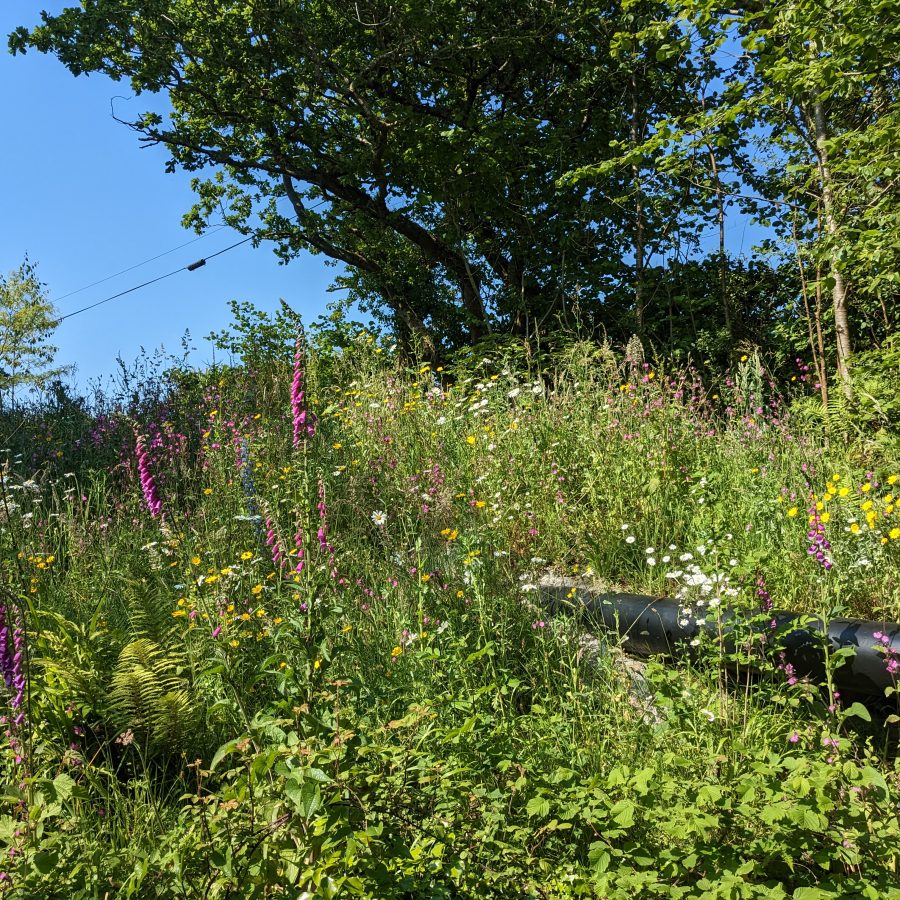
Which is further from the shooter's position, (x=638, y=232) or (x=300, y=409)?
(x=638, y=232)

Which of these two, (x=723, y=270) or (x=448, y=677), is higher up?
(x=723, y=270)

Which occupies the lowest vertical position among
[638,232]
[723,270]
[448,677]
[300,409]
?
[448,677]

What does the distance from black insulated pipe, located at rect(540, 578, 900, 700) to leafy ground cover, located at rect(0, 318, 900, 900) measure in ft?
0.37

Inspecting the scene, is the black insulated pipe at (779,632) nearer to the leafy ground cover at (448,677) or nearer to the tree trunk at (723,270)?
the leafy ground cover at (448,677)

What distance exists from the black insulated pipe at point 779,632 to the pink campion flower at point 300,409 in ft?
5.40

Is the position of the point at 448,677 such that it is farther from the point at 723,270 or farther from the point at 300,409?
the point at 723,270

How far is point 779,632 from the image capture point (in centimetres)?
282

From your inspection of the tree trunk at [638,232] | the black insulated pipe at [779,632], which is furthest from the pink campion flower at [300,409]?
the tree trunk at [638,232]

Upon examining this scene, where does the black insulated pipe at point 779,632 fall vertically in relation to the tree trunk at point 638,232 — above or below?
below

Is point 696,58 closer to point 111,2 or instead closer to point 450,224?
point 450,224

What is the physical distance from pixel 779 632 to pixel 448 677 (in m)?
1.41

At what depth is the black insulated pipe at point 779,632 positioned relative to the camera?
9.36 feet

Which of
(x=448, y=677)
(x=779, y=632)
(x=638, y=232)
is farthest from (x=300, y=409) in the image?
(x=638, y=232)

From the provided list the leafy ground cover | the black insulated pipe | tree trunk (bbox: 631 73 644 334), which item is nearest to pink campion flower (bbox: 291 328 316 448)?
the leafy ground cover
